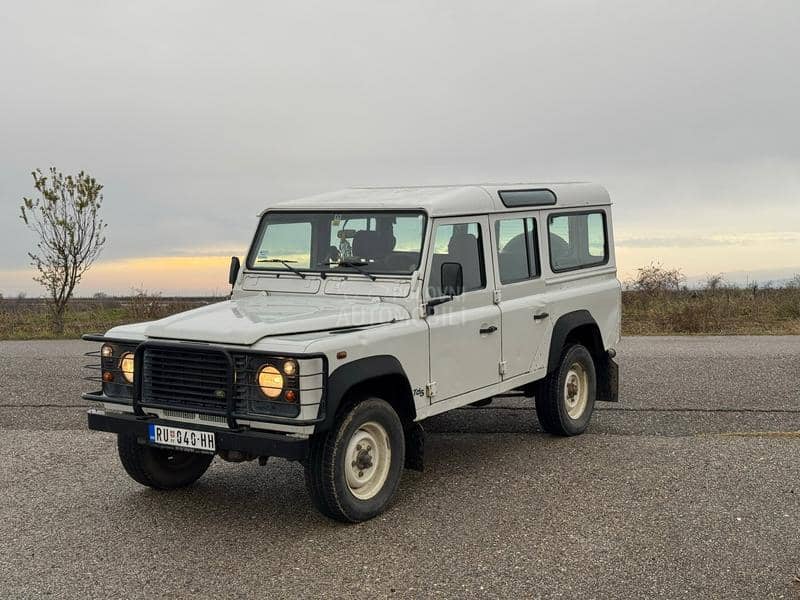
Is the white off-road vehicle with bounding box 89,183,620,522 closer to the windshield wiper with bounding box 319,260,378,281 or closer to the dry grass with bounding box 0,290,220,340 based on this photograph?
the windshield wiper with bounding box 319,260,378,281

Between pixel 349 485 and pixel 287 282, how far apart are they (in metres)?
2.03

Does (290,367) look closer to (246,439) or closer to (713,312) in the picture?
(246,439)

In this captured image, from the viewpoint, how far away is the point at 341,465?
6.07m

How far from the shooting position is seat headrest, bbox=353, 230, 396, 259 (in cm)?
728

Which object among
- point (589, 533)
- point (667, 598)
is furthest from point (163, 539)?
point (667, 598)

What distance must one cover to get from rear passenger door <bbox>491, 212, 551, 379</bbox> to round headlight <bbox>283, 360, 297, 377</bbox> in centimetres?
254

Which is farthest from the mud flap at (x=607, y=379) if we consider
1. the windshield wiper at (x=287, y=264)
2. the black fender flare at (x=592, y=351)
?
the windshield wiper at (x=287, y=264)

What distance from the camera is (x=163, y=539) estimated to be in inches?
244

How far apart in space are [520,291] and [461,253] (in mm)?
928

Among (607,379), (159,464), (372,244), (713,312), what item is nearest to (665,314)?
(713,312)

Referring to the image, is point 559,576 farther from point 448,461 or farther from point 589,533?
point 448,461

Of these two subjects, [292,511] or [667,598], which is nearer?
[667,598]

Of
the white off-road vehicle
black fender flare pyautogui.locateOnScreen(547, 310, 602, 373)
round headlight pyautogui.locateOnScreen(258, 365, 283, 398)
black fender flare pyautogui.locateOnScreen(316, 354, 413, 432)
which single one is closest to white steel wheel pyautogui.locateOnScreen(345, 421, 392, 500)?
the white off-road vehicle

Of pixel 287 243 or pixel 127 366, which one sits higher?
pixel 287 243
